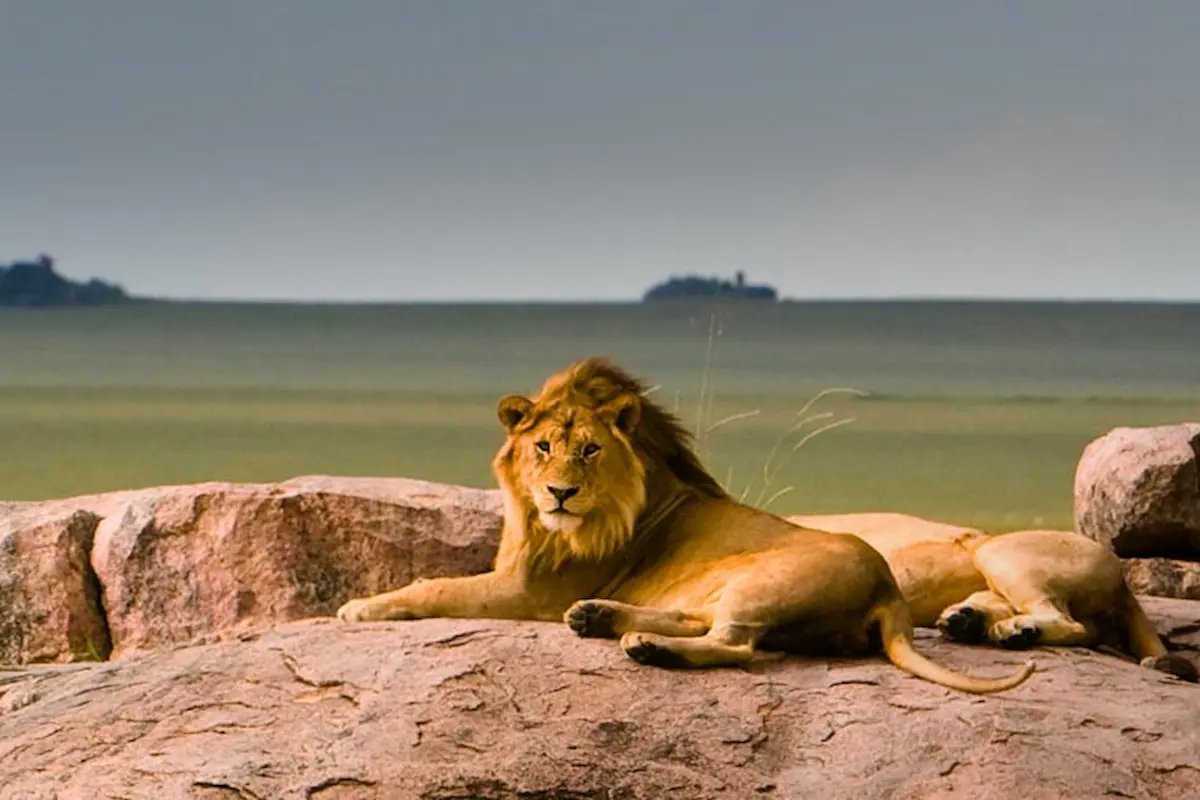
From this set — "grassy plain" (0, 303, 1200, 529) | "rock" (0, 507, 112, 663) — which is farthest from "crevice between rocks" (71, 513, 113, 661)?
"grassy plain" (0, 303, 1200, 529)

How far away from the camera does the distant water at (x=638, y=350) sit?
67.9 ft

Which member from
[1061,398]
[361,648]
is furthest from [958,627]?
[1061,398]

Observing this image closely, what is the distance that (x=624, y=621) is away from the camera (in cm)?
516

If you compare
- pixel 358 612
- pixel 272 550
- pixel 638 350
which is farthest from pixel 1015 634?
pixel 638 350

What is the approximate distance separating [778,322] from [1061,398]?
527 inches

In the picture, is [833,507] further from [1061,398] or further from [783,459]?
[1061,398]

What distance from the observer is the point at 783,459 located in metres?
11.4

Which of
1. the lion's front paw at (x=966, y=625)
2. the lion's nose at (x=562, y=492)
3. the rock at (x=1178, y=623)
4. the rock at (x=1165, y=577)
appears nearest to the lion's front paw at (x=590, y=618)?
the lion's nose at (x=562, y=492)

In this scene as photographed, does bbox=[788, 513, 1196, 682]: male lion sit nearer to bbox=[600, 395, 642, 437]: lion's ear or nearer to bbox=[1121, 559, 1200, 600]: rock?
bbox=[600, 395, 642, 437]: lion's ear

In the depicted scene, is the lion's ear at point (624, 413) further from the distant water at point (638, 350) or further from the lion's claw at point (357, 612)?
the distant water at point (638, 350)

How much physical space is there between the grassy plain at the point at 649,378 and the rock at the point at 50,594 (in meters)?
2.35

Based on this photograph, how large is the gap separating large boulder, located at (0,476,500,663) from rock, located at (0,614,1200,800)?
2.13 m

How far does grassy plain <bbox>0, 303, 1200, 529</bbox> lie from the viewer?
1310cm

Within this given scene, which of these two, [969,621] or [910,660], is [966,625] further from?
[910,660]
